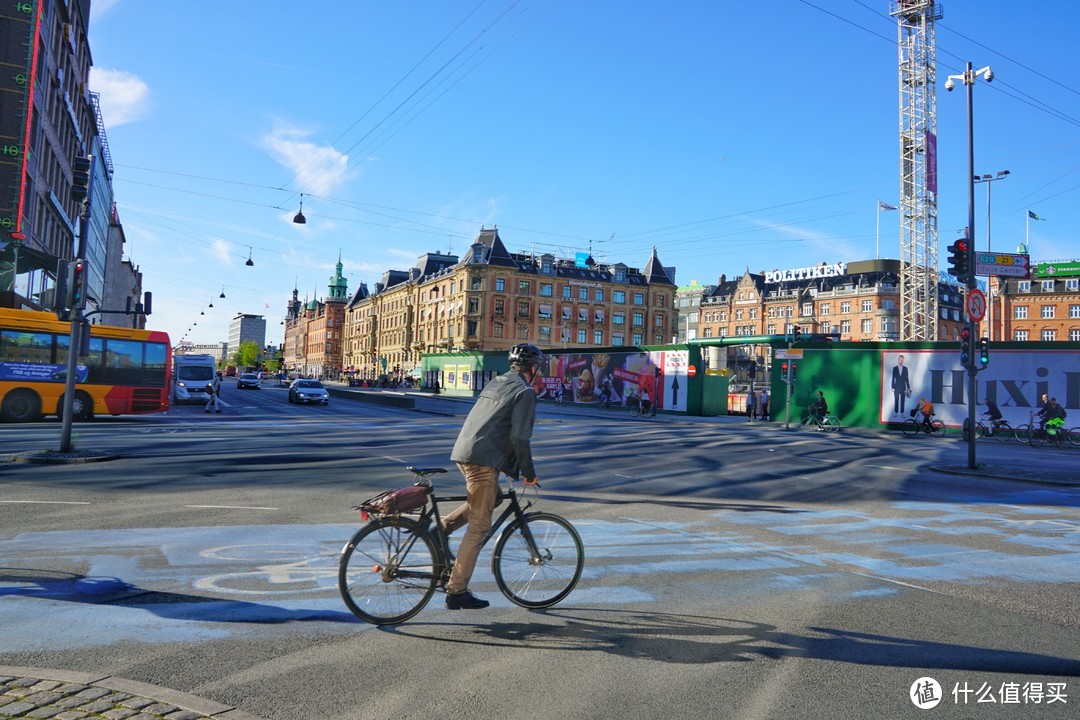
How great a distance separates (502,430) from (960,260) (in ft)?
54.3

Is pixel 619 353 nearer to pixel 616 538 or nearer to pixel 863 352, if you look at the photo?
pixel 863 352

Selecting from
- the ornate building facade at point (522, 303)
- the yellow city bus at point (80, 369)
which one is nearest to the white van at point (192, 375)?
the yellow city bus at point (80, 369)

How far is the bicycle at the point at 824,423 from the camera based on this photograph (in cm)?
3142

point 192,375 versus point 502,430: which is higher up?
point 192,375

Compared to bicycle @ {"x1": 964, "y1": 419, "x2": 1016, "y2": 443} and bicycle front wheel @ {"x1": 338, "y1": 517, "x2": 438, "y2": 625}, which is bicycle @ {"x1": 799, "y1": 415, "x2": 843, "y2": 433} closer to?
bicycle @ {"x1": 964, "y1": 419, "x2": 1016, "y2": 443}

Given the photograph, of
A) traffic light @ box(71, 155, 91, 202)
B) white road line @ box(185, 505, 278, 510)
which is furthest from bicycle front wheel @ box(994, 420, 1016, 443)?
traffic light @ box(71, 155, 91, 202)

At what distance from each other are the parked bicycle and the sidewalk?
30.6 m

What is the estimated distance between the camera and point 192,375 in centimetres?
4088

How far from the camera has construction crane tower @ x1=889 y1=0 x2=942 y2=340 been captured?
197 ft

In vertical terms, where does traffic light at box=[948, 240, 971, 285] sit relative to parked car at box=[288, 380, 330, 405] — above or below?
above

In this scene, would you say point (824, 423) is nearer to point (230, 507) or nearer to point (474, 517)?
point (230, 507)

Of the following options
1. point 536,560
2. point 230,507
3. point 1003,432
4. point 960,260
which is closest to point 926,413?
point 1003,432

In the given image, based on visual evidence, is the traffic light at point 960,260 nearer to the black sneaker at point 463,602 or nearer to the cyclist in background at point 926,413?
the cyclist in background at point 926,413

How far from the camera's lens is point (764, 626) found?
502cm
